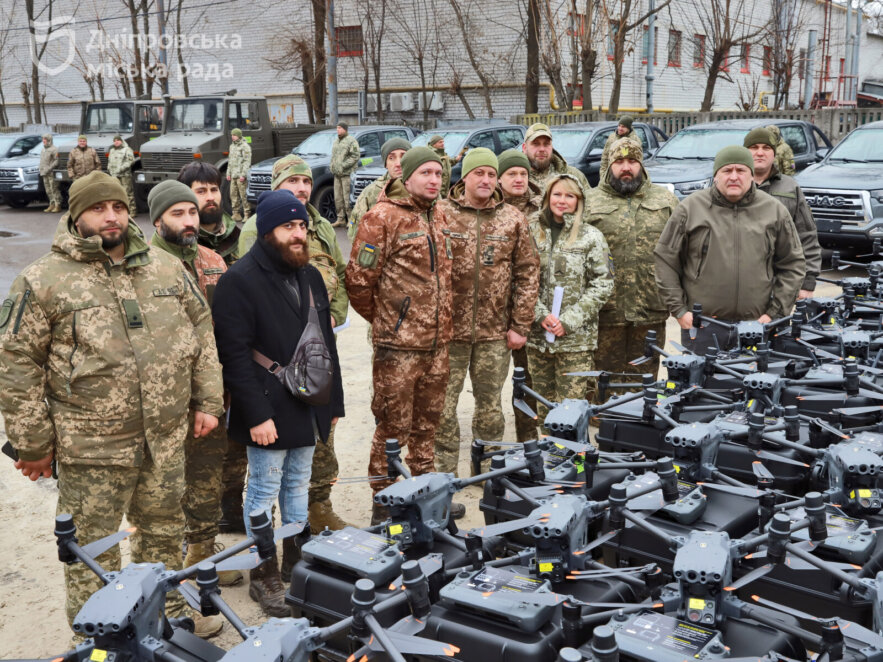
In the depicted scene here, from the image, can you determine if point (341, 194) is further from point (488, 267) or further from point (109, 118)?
point (488, 267)

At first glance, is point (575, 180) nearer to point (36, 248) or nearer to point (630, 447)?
point (630, 447)

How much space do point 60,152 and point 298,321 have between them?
17077 mm

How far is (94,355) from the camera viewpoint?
327 centimetres

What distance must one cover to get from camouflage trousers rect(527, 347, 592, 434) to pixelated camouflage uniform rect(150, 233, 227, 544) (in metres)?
2.13

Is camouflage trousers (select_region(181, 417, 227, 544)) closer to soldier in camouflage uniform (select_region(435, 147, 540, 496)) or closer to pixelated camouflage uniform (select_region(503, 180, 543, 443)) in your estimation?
soldier in camouflage uniform (select_region(435, 147, 540, 496))

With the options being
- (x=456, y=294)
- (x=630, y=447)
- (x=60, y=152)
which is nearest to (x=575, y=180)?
(x=456, y=294)

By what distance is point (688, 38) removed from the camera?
2945cm

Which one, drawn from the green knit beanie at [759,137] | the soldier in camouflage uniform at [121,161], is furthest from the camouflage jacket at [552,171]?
the soldier in camouflage uniform at [121,161]

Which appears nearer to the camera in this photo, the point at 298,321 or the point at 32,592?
the point at 298,321

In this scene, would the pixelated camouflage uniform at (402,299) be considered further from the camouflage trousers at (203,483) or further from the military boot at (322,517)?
the camouflage trousers at (203,483)

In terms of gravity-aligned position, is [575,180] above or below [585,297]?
above

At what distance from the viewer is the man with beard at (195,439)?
157 inches

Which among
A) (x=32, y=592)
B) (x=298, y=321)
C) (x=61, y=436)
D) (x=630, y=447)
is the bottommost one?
(x=32, y=592)

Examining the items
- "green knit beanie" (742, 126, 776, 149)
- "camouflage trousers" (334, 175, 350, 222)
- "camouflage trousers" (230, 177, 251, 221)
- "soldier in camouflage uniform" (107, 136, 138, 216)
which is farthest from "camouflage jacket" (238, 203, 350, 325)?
"soldier in camouflage uniform" (107, 136, 138, 216)
